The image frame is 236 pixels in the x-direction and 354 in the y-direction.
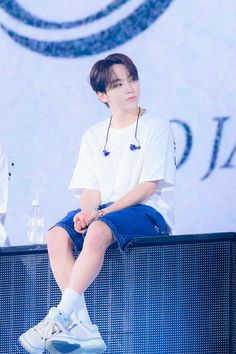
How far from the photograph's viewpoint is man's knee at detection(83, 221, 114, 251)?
15.7 ft

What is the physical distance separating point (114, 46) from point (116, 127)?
66 centimetres

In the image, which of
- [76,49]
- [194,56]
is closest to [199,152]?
[194,56]

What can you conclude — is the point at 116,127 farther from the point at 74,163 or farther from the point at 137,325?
the point at 137,325

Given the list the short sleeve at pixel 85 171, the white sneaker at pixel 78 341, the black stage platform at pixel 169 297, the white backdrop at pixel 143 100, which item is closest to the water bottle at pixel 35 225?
the white backdrop at pixel 143 100

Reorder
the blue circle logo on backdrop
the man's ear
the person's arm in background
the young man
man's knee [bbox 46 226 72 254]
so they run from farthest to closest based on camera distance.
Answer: the blue circle logo on backdrop < the person's arm in background < the man's ear < man's knee [bbox 46 226 72 254] < the young man

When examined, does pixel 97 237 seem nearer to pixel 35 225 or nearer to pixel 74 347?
pixel 74 347

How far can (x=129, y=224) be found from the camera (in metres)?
4.92

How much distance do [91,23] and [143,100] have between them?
542 millimetres

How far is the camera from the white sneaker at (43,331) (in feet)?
15.2

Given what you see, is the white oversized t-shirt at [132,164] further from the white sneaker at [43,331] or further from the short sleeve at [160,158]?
the white sneaker at [43,331]

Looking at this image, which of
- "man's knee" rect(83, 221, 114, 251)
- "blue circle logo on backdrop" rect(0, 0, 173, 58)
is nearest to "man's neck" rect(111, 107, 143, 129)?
"blue circle logo on backdrop" rect(0, 0, 173, 58)

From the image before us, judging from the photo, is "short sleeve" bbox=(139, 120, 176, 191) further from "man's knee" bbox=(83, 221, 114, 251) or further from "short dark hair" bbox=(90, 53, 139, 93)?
"man's knee" bbox=(83, 221, 114, 251)

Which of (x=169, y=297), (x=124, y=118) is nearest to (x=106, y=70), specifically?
(x=124, y=118)

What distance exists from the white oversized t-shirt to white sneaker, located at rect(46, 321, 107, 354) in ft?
2.26
